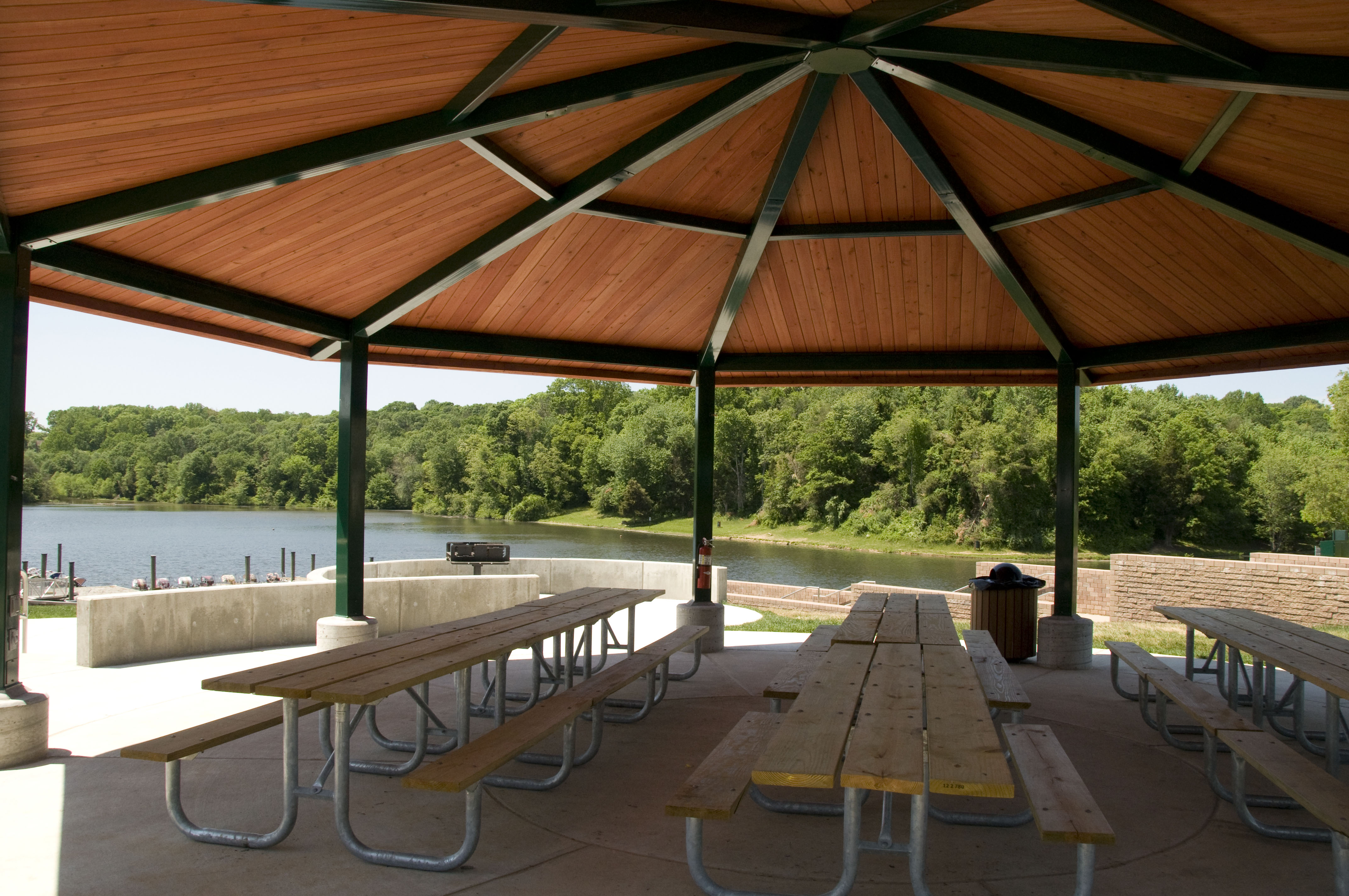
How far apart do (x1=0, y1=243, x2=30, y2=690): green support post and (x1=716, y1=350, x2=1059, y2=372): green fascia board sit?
19.8ft

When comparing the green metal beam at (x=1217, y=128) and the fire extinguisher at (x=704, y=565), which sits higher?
the green metal beam at (x=1217, y=128)

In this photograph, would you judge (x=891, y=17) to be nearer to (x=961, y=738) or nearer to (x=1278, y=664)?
(x=961, y=738)

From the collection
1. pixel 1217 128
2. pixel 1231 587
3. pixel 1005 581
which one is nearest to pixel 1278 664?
pixel 1217 128

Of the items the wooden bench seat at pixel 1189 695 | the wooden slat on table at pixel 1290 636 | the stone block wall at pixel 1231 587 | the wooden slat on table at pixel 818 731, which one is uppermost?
the wooden slat on table at pixel 818 731

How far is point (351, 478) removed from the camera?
7.70m

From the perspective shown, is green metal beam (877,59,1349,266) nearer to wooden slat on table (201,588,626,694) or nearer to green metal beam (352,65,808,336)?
green metal beam (352,65,808,336)

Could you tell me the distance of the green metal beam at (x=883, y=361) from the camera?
8.79 meters

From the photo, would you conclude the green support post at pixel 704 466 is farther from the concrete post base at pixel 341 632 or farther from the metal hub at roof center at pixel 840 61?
the metal hub at roof center at pixel 840 61

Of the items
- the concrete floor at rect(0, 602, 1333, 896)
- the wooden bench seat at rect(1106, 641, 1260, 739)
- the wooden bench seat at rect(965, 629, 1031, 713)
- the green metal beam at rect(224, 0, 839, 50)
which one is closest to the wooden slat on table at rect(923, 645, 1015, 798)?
the wooden bench seat at rect(965, 629, 1031, 713)

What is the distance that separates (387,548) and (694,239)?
36316 millimetres

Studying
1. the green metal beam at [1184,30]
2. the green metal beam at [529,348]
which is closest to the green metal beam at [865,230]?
the green metal beam at [529,348]

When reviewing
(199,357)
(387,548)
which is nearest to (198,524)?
(387,548)

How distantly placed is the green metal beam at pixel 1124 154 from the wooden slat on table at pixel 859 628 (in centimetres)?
294

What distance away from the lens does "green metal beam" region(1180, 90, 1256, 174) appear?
4102 millimetres
